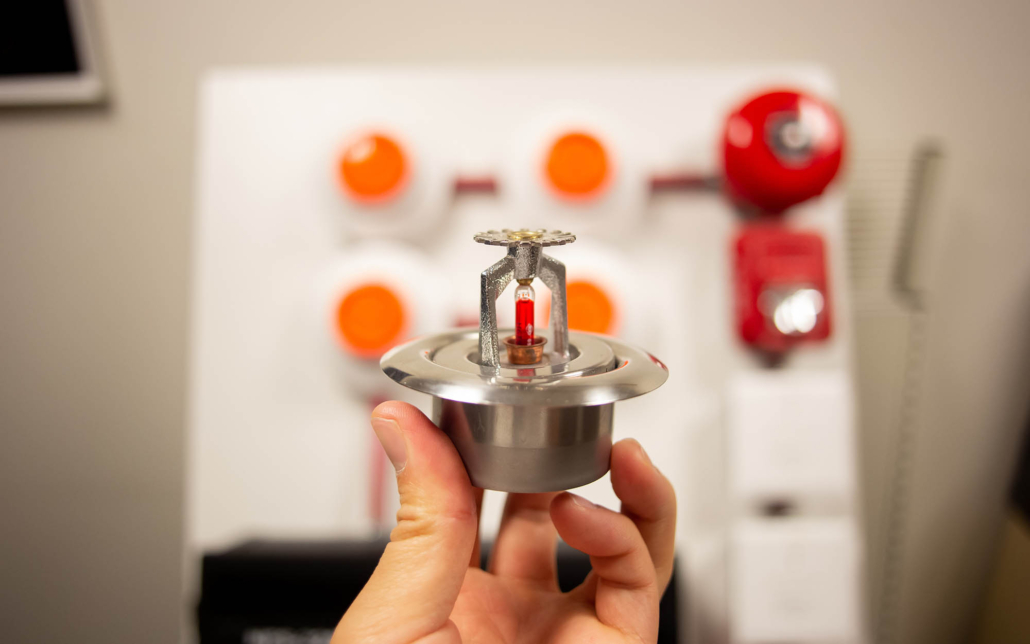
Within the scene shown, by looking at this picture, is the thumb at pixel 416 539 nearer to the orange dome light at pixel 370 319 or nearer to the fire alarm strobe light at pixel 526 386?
the fire alarm strobe light at pixel 526 386

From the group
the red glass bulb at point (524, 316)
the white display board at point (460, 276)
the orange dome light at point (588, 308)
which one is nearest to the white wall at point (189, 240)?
the white display board at point (460, 276)

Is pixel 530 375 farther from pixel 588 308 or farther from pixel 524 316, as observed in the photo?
pixel 588 308

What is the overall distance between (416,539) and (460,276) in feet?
0.95

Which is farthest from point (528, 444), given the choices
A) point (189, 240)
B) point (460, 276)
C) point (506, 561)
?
point (189, 240)

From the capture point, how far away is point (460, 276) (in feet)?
1.73

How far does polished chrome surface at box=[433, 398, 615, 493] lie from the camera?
245 millimetres

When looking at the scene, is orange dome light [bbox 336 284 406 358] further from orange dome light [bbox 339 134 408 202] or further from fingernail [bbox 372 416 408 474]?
fingernail [bbox 372 416 408 474]

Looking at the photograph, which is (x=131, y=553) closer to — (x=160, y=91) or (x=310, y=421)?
(x=310, y=421)

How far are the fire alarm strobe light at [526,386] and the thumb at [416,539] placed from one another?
0.04 feet

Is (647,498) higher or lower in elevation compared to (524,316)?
lower

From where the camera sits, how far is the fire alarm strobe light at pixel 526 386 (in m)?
0.22

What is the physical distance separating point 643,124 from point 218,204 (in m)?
0.41

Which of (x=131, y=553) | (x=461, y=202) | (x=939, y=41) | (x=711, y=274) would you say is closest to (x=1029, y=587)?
(x=711, y=274)

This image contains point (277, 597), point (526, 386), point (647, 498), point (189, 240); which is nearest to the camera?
point (526, 386)
